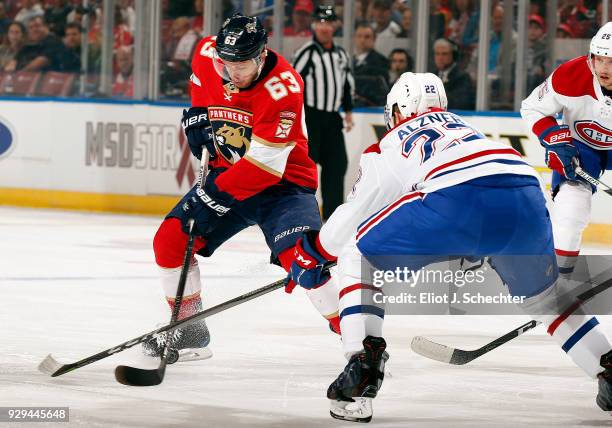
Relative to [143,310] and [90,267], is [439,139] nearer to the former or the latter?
[143,310]

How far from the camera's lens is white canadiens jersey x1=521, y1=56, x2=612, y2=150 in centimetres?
510

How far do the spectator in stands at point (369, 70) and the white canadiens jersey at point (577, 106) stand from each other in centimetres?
440

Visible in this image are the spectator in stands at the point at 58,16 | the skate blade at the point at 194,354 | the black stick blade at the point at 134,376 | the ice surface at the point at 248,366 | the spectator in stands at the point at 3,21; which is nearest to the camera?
the ice surface at the point at 248,366

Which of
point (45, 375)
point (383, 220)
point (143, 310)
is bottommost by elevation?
point (143, 310)

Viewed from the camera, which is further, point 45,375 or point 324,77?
point 324,77

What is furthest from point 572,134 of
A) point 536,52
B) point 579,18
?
point 536,52

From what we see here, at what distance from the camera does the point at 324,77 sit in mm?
8969

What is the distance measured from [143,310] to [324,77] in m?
3.96

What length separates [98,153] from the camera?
10008 mm

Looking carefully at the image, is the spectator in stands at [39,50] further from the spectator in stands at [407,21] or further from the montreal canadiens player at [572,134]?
the montreal canadiens player at [572,134]

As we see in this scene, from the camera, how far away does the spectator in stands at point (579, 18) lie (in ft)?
29.0

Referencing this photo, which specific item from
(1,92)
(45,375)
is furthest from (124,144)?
(45,375)

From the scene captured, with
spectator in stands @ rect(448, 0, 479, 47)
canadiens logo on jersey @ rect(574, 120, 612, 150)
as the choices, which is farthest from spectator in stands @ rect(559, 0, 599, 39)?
canadiens logo on jersey @ rect(574, 120, 612, 150)

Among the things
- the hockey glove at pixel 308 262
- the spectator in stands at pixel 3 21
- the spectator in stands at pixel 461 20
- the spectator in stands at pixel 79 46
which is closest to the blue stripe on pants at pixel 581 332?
the hockey glove at pixel 308 262
